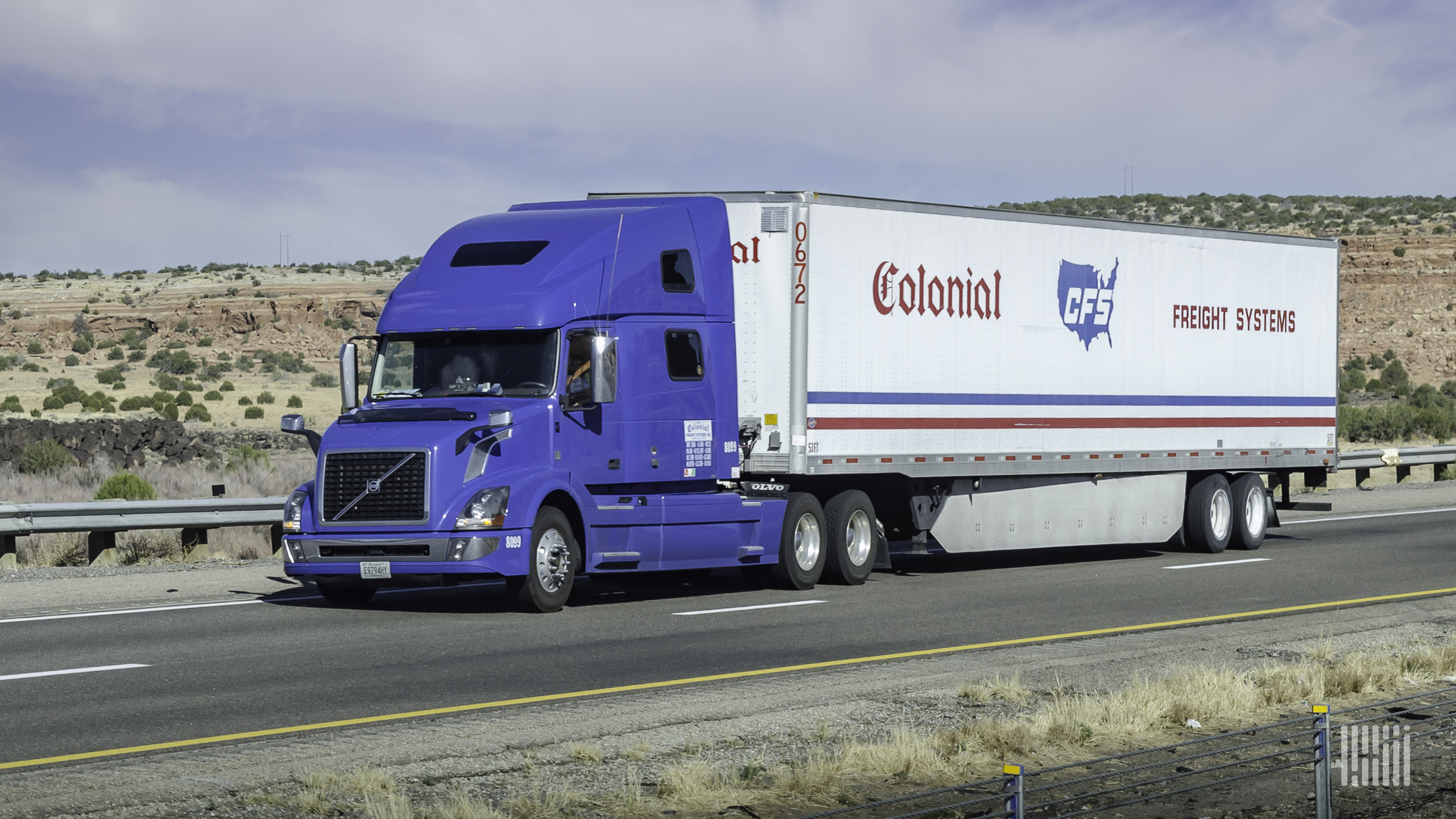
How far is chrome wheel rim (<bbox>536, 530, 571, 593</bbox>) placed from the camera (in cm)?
1462

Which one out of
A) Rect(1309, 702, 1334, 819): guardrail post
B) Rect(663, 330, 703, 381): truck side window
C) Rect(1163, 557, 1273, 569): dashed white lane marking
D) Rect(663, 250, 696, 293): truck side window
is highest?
Rect(663, 250, 696, 293): truck side window

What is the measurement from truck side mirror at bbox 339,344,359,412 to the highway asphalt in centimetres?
199

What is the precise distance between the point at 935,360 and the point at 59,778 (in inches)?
463

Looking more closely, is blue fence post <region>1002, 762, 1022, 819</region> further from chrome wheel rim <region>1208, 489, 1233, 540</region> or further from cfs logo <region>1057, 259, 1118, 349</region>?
chrome wheel rim <region>1208, 489, 1233, 540</region>

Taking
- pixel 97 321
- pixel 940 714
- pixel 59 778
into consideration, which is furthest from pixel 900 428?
pixel 97 321

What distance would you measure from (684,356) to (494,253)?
2.16m

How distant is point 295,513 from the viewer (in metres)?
14.7

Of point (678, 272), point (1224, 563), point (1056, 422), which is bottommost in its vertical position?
point (1224, 563)

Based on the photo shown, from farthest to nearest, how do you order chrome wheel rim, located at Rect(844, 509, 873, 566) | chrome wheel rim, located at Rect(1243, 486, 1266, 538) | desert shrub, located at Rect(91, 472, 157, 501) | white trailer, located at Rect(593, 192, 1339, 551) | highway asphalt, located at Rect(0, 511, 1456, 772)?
desert shrub, located at Rect(91, 472, 157, 501) < chrome wheel rim, located at Rect(1243, 486, 1266, 538) < chrome wheel rim, located at Rect(844, 509, 873, 566) < white trailer, located at Rect(593, 192, 1339, 551) < highway asphalt, located at Rect(0, 511, 1456, 772)

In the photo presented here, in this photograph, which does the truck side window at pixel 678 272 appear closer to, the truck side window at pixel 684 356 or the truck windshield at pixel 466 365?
the truck side window at pixel 684 356

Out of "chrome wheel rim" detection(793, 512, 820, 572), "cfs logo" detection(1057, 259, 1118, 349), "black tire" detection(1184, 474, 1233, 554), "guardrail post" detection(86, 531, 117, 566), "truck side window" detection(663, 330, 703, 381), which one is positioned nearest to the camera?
"truck side window" detection(663, 330, 703, 381)

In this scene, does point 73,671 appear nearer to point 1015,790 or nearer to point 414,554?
point 414,554

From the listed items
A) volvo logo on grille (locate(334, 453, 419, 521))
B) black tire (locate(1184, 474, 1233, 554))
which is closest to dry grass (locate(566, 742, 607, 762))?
volvo logo on grille (locate(334, 453, 419, 521))

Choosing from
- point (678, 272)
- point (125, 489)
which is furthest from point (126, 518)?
point (678, 272)
